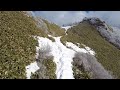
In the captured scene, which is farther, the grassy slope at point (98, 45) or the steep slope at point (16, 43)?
the grassy slope at point (98, 45)

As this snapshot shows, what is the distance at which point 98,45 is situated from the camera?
1594 inches

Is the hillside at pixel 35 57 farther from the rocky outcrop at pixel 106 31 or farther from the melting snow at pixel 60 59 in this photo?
the rocky outcrop at pixel 106 31

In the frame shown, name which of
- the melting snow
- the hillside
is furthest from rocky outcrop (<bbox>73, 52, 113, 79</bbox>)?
the melting snow

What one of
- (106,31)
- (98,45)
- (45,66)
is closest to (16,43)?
(45,66)

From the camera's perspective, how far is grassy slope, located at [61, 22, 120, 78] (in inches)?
1293

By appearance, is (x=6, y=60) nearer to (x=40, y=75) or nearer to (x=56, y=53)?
(x=40, y=75)

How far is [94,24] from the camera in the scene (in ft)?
172

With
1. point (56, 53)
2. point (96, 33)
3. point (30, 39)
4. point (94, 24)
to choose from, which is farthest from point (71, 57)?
point (94, 24)

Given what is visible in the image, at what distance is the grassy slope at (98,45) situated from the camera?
3284 cm

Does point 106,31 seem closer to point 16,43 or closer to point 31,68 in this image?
point 16,43

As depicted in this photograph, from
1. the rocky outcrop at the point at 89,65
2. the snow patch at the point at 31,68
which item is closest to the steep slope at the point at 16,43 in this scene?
the snow patch at the point at 31,68

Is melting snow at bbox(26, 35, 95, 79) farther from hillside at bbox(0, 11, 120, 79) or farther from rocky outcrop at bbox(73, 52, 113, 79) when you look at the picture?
rocky outcrop at bbox(73, 52, 113, 79)
